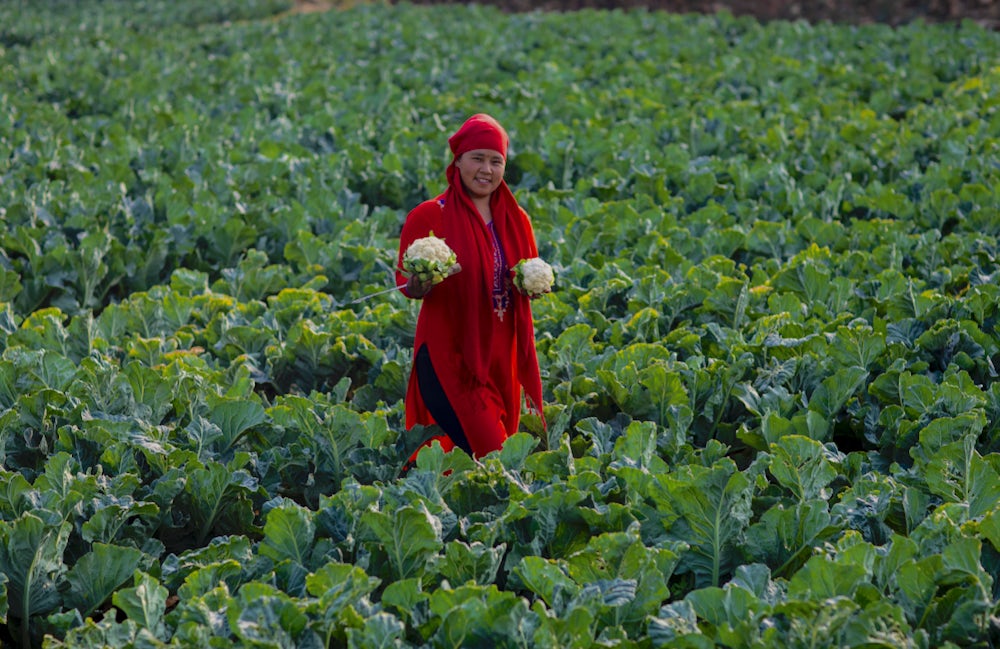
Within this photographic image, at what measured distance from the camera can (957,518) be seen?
3.60 meters

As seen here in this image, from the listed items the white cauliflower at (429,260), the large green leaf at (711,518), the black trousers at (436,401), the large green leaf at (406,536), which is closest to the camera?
the large green leaf at (406,536)

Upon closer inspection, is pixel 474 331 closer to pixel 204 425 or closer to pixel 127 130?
pixel 204 425

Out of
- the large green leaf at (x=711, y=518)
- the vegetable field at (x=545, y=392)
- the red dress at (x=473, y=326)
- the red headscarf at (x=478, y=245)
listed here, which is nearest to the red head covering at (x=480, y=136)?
the red headscarf at (x=478, y=245)

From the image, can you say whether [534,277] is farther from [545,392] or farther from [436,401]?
[545,392]

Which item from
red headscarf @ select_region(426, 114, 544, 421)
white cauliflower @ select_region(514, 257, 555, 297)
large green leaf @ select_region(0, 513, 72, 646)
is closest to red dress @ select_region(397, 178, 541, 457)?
red headscarf @ select_region(426, 114, 544, 421)

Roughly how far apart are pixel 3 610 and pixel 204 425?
1.11 meters

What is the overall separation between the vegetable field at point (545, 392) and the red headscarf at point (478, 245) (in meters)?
0.42

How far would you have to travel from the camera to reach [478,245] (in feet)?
13.8

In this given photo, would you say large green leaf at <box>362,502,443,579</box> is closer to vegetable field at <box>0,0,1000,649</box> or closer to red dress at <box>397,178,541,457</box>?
vegetable field at <box>0,0,1000,649</box>

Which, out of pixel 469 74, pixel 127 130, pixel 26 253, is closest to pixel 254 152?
pixel 127 130

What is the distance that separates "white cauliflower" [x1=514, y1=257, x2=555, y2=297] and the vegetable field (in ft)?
1.77

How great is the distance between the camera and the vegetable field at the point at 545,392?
3.23m

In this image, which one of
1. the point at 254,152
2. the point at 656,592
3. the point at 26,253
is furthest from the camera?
the point at 254,152

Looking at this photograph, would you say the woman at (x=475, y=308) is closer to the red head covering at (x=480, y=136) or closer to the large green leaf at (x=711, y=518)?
the red head covering at (x=480, y=136)
